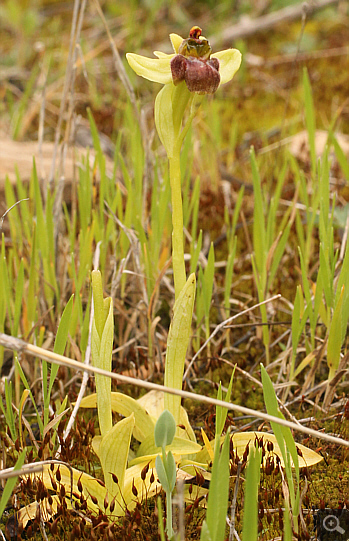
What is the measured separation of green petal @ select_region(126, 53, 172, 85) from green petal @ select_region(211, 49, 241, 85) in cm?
12

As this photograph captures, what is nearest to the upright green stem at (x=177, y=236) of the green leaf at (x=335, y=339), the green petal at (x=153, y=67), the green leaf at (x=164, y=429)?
the green petal at (x=153, y=67)

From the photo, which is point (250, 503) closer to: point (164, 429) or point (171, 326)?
point (164, 429)

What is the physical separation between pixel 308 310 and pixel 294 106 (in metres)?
2.75

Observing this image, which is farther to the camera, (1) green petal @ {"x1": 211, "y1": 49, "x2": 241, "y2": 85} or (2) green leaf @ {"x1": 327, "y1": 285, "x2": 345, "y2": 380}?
(2) green leaf @ {"x1": 327, "y1": 285, "x2": 345, "y2": 380}

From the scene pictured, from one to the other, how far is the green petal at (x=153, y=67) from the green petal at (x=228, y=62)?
12 cm

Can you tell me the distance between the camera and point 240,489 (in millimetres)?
1328

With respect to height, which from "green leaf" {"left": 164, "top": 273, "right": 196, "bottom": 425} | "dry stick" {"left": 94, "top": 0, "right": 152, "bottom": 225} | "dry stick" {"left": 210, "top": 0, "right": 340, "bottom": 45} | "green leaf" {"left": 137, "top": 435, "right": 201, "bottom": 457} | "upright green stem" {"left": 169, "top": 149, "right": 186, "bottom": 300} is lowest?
"green leaf" {"left": 137, "top": 435, "right": 201, "bottom": 457}

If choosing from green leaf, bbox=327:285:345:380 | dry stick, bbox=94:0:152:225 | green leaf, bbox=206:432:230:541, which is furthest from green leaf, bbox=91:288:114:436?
dry stick, bbox=94:0:152:225

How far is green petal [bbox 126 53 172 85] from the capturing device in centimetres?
116

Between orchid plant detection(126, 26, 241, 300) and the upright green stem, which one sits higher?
orchid plant detection(126, 26, 241, 300)

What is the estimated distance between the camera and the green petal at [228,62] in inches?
47.5

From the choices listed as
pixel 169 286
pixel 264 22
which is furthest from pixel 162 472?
pixel 264 22

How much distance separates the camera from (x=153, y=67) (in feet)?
3.82

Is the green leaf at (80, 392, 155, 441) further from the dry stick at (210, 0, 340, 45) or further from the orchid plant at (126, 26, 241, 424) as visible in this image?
the dry stick at (210, 0, 340, 45)
